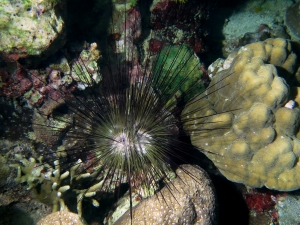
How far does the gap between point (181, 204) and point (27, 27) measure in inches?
129

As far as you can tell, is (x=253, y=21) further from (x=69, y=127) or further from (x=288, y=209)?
(x=69, y=127)

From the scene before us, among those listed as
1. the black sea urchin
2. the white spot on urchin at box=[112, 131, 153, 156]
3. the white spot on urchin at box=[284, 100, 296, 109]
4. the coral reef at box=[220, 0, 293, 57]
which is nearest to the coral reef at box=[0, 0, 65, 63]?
the black sea urchin

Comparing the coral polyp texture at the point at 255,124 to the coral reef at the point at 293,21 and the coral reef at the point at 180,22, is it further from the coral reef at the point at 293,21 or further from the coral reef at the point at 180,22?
the coral reef at the point at 293,21

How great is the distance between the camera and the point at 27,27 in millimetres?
3076

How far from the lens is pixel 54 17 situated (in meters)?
3.25

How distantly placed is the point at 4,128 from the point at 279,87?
439 cm

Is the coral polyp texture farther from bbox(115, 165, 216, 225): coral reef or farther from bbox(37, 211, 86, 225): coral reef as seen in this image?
bbox(37, 211, 86, 225): coral reef

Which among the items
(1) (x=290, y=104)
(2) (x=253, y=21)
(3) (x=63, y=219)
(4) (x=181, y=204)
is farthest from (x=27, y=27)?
(2) (x=253, y=21)

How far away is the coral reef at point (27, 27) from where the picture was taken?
3006 millimetres

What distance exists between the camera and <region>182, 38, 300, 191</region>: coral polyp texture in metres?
3.55

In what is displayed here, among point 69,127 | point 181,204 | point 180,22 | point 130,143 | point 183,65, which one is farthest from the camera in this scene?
point 180,22

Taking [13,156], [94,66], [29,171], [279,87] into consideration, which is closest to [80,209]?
[29,171]

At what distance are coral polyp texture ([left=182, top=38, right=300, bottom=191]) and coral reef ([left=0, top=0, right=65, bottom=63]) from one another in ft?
8.58

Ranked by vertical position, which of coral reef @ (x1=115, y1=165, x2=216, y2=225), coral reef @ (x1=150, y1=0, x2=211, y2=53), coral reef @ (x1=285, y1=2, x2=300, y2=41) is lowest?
coral reef @ (x1=115, y1=165, x2=216, y2=225)
